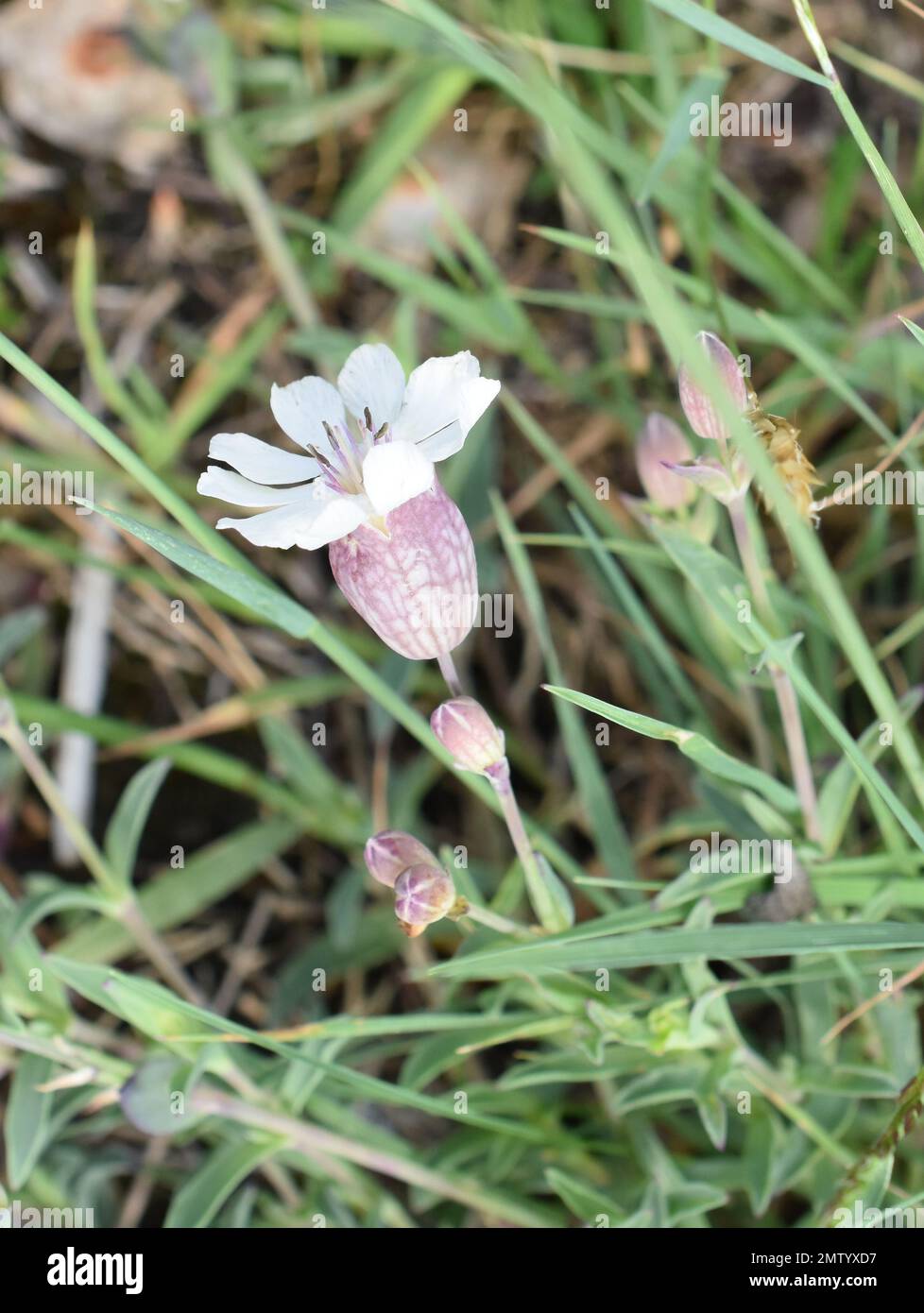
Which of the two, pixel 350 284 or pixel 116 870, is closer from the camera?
pixel 116 870

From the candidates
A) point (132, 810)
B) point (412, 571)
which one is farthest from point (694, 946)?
point (132, 810)

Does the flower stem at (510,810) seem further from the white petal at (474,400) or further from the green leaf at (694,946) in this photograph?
the white petal at (474,400)

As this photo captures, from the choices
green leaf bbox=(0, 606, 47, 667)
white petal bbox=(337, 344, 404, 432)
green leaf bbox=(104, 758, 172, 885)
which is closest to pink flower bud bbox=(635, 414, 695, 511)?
white petal bbox=(337, 344, 404, 432)

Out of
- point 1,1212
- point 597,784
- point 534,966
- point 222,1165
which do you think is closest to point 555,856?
point 597,784

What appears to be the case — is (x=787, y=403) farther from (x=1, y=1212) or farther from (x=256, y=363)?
(x=1, y=1212)

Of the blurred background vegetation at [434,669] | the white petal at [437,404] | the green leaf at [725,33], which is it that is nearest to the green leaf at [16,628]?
the blurred background vegetation at [434,669]

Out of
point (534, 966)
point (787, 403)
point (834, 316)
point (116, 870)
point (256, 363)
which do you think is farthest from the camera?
point (256, 363)

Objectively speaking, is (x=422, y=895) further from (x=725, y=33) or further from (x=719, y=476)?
(x=725, y=33)
